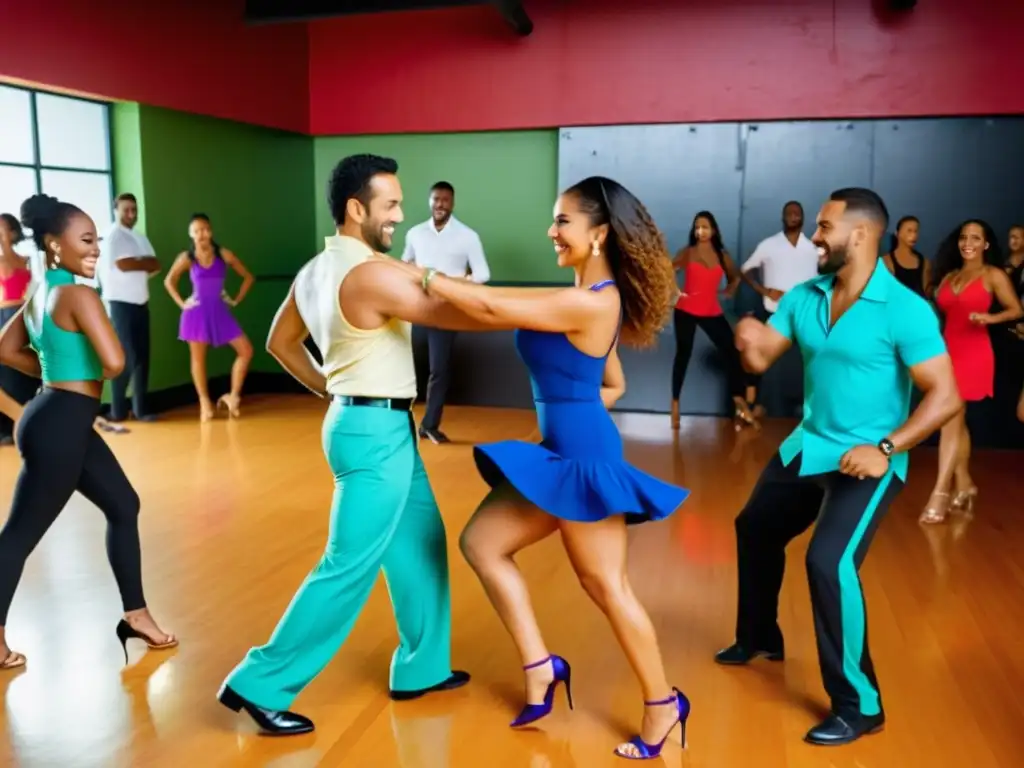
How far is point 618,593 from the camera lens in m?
2.59

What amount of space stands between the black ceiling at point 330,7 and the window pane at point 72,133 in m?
1.35

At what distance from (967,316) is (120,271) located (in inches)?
215

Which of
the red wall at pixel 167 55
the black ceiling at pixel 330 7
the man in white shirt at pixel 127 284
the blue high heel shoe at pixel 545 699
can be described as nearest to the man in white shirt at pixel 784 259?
the black ceiling at pixel 330 7

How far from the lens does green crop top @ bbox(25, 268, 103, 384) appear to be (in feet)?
9.86

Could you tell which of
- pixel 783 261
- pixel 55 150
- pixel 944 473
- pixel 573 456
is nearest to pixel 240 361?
pixel 55 150

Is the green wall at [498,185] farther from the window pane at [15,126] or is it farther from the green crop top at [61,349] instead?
the green crop top at [61,349]

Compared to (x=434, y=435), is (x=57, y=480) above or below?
above

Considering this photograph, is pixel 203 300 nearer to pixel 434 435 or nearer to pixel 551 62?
pixel 434 435

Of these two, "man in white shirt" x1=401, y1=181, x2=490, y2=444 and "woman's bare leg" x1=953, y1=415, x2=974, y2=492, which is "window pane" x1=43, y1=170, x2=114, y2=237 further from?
"woman's bare leg" x1=953, y1=415, x2=974, y2=492

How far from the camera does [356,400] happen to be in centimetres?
265

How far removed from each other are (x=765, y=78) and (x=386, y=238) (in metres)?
5.94

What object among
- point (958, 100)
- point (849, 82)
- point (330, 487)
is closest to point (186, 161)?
point (330, 487)

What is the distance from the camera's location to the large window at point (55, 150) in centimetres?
677

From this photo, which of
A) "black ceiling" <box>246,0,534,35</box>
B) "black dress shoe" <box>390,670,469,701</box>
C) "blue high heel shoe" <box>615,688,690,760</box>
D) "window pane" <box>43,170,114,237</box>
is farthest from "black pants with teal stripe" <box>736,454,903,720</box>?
"window pane" <box>43,170,114,237</box>
